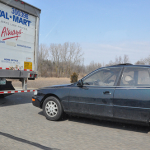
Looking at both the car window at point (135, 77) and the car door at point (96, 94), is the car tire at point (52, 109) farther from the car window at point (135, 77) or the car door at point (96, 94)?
the car window at point (135, 77)

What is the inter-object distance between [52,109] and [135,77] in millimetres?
2629

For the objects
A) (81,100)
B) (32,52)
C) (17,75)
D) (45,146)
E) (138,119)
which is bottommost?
(45,146)

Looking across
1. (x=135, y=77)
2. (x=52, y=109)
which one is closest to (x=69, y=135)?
(x=52, y=109)

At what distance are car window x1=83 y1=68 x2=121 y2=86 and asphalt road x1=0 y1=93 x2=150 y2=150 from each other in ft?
3.99

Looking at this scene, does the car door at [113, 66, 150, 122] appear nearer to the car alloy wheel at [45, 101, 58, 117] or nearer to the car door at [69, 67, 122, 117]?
the car door at [69, 67, 122, 117]

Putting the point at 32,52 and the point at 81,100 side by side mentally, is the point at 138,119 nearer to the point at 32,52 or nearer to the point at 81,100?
the point at 81,100

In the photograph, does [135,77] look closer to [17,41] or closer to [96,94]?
[96,94]

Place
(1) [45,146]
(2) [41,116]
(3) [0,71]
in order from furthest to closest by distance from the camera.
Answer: (3) [0,71]
(2) [41,116]
(1) [45,146]

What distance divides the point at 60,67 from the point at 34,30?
59549mm

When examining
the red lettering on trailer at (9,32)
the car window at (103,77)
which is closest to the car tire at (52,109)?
the car window at (103,77)

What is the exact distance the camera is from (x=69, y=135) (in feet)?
15.1

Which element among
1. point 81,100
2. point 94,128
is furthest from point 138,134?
point 81,100

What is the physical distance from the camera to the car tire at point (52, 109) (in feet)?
19.0

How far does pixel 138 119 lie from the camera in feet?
15.1
